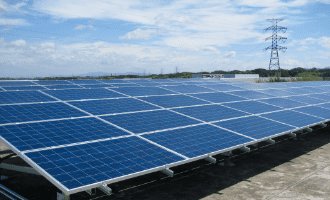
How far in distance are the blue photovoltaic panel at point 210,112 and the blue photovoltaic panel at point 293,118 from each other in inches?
106

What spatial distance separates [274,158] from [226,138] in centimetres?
941

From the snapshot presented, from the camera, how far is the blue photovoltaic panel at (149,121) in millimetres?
15078

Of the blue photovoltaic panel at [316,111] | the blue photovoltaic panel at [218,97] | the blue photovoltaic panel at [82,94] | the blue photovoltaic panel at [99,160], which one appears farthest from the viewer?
the blue photovoltaic panel at [316,111]

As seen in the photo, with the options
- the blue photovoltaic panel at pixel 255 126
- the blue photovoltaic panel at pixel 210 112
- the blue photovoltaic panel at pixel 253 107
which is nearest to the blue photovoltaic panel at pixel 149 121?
the blue photovoltaic panel at pixel 210 112

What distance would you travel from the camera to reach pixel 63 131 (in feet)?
42.5

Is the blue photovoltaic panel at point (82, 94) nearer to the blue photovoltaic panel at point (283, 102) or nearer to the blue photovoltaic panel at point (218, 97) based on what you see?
the blue photovoltaic panel at point (218, 97)

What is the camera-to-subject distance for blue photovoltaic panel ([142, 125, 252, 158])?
43.7ft

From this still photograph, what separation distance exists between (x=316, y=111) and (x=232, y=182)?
13.7m

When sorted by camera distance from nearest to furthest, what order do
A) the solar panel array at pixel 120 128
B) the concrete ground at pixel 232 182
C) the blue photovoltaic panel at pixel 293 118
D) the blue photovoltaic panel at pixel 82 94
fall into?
the solar panel array at pixel 120 128, the concrete ground at pixel 232 182, the blue photovoltaic panel at pixel 82 94, the blue photovoltaic panel at pixel 293 118

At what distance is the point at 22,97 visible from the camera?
673 inches

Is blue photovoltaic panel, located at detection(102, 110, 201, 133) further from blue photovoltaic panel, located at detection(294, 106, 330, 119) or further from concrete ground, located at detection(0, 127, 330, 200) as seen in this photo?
blue photovoltaic panel, located at detection(294, 106, 330, 119)

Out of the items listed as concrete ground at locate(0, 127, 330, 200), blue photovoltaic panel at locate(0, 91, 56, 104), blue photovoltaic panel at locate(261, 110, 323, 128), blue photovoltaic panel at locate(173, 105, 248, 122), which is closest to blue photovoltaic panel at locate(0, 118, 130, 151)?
blue photovoltaic panel at locate(0, 91, 56, 104)

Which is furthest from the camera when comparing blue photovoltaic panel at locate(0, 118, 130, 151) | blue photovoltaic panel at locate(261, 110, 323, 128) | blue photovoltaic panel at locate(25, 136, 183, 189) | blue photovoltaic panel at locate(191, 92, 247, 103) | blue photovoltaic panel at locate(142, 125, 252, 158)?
blue photovoltaic panel at locate(191, 92, 247, 103)

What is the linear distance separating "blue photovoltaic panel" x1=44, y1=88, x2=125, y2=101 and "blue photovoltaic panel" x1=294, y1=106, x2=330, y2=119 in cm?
1632
